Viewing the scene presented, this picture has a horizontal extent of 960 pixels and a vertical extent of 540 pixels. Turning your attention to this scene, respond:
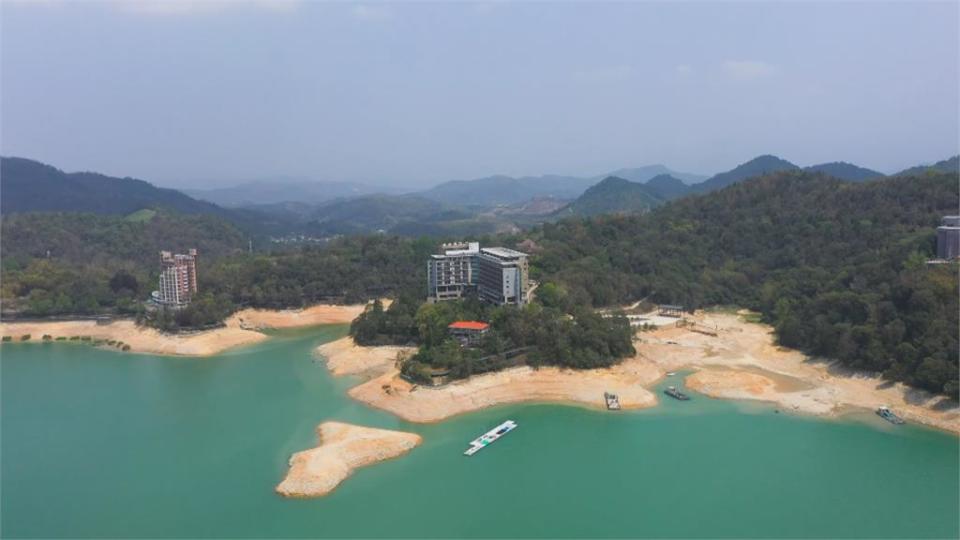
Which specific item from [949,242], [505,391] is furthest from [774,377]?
[949,242]

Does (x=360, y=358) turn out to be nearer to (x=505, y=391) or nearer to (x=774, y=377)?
(x=505, y=391)

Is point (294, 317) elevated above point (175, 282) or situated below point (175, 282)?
below

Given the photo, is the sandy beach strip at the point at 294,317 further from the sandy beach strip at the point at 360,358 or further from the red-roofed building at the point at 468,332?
the red-roofed building at the point at 468,332

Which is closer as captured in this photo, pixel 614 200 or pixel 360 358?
pixel 360 358

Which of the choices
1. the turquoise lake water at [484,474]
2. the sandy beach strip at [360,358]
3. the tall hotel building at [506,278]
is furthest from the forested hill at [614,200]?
the turquoise lake water at [484,474]

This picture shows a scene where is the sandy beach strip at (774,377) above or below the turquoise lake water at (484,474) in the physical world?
above

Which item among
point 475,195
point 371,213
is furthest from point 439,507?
point 475,195

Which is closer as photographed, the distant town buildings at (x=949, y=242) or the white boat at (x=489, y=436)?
the white boat at (x=489, y=436)
